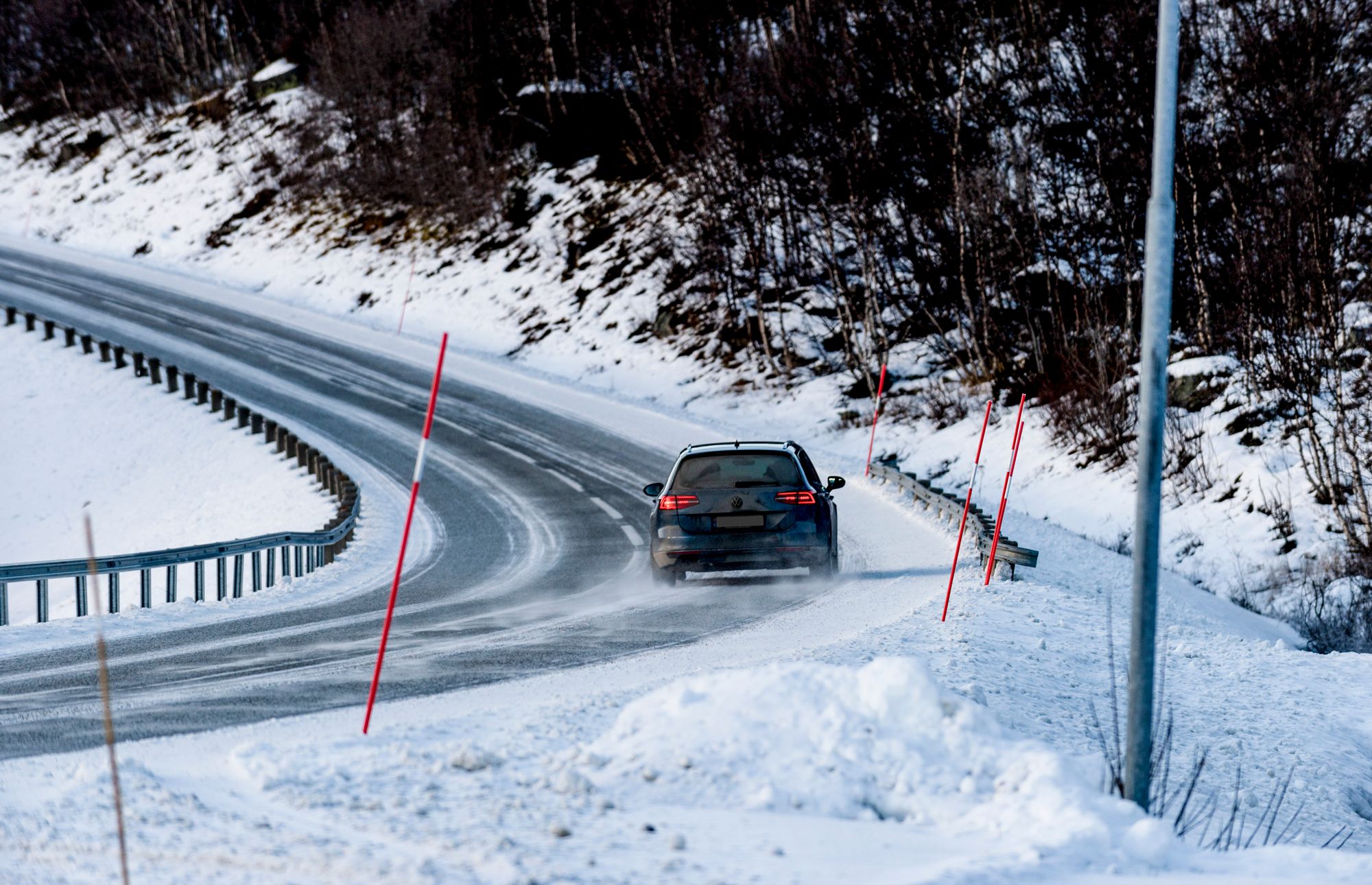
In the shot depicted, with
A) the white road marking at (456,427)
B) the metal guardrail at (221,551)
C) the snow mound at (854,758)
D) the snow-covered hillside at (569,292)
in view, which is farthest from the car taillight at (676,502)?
the white road marking at (456,427)

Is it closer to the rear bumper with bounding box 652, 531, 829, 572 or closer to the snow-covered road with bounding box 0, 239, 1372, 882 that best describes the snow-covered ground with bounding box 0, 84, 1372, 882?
the snow-covered road with bounding box 0, 239, 1372, 882

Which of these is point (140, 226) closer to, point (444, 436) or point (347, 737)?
point (444, 436)

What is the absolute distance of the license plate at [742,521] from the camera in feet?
45.2

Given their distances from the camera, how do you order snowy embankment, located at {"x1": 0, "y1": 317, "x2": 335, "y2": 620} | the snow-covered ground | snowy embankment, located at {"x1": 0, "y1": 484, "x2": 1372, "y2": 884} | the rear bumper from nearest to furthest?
1. snowy embankment, located at {"x1": 0, "y1": 484, "x2": 1372, "y2": 884}
2. the snow-covered ground
3. the rear bumper
4. snowy embankment, located at {"x1": 0, "y1": 317, "x2": 335, "y2": 620}

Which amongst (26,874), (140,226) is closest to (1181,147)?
(26,874)

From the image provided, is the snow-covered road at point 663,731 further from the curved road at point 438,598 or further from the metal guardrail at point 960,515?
the metal guardrail at point 960,515

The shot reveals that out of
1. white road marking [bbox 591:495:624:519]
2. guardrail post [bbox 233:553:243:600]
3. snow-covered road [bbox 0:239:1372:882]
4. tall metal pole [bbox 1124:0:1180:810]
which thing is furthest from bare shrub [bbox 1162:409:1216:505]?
tall metal pole [bbox 1124:0:1180:810]

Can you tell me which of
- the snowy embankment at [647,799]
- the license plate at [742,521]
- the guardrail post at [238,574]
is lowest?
the guardrail post at [238,574]

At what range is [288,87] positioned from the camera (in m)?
69.2

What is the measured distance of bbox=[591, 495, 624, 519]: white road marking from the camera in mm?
21766

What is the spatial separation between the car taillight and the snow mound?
7341mm

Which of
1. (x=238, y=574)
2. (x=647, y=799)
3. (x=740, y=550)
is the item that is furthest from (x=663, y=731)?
(x=238, y=574)

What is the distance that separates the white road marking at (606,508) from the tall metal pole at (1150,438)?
15.8m

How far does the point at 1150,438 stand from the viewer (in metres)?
6.05
